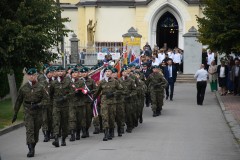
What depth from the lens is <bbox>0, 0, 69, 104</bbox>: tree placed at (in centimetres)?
2077

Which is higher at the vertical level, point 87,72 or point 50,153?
point 87,72

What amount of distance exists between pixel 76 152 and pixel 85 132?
3.26 metres

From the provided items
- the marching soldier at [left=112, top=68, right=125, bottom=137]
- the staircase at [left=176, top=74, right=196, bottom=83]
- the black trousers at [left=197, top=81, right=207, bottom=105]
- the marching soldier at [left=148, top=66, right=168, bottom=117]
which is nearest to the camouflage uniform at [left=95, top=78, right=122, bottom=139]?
the marching soldier at [left=112, top=68, right=125, bottom=137]

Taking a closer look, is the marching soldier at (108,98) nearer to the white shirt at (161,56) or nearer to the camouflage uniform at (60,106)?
the camouflage uniform at (60,106)

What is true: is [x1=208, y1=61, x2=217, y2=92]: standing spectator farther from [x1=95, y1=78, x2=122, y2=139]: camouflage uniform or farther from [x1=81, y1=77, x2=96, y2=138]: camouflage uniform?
[x1=95, y1=78, x2=122, y2=139]: camouflage uniform

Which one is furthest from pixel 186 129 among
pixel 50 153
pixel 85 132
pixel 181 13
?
pixel 181 13

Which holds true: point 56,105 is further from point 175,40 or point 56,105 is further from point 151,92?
point 175,40

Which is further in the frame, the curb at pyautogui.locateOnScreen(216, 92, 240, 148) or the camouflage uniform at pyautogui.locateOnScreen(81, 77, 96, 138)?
the curb at pyautogui.locateOnScreen(216, 92, 240, 148)

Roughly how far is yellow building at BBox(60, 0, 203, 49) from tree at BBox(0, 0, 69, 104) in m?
29.7

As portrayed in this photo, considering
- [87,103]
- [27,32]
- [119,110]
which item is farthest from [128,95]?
[27,32]

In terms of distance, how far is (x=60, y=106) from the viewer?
57.4ft

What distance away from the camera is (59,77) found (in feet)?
59.5

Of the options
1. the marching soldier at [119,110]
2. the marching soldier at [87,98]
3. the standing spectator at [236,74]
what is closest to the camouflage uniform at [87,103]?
the marching soldier at [87,98]

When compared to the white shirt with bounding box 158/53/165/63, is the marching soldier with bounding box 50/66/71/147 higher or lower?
lower
